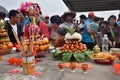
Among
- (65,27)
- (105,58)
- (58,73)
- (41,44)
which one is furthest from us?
(65,27)

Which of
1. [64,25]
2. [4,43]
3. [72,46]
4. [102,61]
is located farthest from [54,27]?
[102,61]

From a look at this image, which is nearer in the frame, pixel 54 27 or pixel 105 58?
pixel 105 58

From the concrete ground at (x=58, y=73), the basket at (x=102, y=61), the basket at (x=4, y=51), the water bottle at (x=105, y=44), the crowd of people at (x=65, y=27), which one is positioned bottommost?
the concrete ground at (x=58, y=73)

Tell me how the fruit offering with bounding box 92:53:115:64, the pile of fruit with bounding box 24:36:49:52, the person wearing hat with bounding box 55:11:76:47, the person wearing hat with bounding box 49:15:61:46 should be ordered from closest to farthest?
1. the fruit offering with bounding box 92:53:115:64
2. the pile of fruit with bounding box 24:36:49:52
3. the person wearing hat with bounding box 55:11:76:47
4. the person wearing hat with bounding box 49:15:61:46

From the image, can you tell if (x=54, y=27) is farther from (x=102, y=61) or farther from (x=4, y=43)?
(x=102, y=61)

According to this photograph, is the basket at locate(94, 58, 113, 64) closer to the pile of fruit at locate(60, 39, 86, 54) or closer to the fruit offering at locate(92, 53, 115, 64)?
the fruit offering at locate(92, 53, 115, 64)

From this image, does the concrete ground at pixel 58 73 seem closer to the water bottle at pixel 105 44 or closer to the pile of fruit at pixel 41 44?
the pile of fruit at pixel 41 44

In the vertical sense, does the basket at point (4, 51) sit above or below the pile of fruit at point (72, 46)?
below

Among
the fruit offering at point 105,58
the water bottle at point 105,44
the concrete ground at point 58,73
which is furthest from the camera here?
the water bottle at point 105,44

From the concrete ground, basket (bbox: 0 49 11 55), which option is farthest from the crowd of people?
the concrete ground

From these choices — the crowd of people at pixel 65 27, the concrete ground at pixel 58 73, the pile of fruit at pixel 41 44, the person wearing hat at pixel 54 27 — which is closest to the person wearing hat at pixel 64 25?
the crowd of people at pixel 65 27

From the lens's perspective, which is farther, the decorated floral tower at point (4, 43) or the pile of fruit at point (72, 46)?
the decorated floral tower at point (4, 43)

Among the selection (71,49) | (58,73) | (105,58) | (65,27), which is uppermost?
(65,27)

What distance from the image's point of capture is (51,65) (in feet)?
12.9
